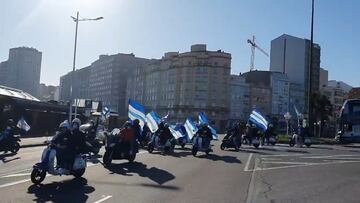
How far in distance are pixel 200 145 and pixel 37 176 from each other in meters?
12.6

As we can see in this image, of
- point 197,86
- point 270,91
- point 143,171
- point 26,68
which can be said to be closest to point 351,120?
point 143,171

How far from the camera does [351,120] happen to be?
1674 inches

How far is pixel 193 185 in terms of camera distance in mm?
13172

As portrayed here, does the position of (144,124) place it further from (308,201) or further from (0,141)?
(308,201)

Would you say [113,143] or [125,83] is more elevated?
[125,83]

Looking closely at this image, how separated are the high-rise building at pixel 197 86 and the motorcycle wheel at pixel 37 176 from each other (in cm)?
12180

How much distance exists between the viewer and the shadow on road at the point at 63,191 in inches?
404

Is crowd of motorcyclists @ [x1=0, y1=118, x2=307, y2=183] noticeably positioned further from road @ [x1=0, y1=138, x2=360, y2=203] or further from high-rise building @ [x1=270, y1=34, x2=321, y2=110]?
high-rise building @ [x1=270, y1=34, x2=321, y2=110]

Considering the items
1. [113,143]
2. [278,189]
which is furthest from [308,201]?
[113,143]

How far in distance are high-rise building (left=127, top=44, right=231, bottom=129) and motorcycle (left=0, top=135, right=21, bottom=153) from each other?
11198cm

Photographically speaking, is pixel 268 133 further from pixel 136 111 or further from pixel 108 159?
pixel 108 159

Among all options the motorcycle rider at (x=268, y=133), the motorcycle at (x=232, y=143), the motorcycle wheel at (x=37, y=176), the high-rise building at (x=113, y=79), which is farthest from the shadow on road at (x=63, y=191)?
the high-rise building at (x=113, y=79)

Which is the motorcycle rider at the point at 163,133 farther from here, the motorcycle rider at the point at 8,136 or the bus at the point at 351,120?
the bus at the point at 351,120

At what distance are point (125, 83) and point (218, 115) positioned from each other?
4629 centimetres
